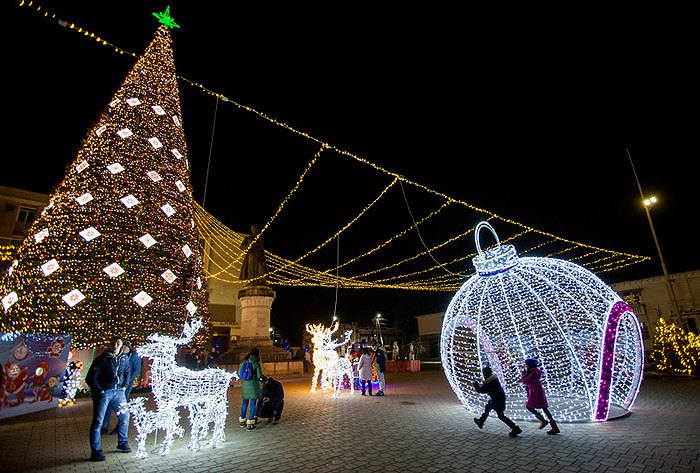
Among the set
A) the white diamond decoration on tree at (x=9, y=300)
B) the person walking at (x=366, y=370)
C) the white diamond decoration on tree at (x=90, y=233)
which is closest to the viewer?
the white diamond decoration on tree at (x=9, y=300)

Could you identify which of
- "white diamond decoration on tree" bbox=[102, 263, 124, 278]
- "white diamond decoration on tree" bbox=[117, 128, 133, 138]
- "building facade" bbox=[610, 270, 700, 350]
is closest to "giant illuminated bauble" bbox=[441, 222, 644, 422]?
"white diamond decoration on tree" bbox=[102, 263, 124, 278]

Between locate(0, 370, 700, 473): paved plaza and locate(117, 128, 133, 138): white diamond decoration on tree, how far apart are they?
811 centimetres

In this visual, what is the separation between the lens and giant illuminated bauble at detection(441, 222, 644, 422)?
263 inches

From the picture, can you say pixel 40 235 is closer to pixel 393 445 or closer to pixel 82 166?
pixel 82 166

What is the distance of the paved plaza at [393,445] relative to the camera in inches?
176

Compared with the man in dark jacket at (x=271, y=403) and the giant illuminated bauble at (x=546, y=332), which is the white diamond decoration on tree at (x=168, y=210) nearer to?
the man in dark jacket at (x=271, y=403)

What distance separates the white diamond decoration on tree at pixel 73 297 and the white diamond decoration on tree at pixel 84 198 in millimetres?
2571

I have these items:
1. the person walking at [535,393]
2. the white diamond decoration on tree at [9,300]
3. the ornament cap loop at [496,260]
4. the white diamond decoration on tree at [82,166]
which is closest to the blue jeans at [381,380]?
the ornament cap loop at [496,260]

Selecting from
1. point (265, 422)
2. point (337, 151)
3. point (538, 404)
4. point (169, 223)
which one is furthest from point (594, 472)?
point (169, 223)

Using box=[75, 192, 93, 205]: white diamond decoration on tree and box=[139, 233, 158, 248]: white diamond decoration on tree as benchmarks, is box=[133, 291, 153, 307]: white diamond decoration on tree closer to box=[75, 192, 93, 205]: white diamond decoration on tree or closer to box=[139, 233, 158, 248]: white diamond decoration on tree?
box=[139, 233, 158, 248]: white diamond decoration on tree

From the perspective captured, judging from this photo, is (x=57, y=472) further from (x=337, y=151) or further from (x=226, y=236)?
(x=226, y=236)

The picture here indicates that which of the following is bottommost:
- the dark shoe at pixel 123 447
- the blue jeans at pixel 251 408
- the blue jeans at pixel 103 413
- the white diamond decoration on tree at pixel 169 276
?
the dark shoe at pixel 123 447

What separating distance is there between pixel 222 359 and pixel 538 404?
1548 centimetres

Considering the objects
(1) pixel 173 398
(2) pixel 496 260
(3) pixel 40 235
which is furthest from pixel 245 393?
(3) pixel 40 235
